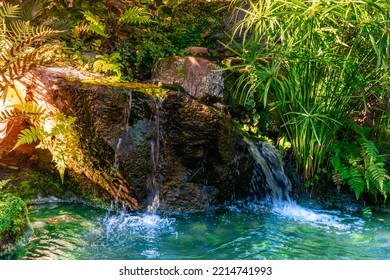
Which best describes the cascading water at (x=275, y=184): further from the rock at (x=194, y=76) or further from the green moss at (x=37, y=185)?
the green moss at (x=37, y=185)

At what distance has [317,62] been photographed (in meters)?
5.01

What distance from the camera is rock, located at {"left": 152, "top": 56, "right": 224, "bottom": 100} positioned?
6.02 metres

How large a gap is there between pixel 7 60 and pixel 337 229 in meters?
3.75

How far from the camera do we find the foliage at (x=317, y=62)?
4.59 meters

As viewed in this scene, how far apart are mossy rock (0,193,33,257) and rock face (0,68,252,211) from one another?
107cm

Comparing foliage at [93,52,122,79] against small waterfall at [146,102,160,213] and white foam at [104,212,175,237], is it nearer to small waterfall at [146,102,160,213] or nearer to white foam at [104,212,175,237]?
small waterfall at [146,102,160,213]

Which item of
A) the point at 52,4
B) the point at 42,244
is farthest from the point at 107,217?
the point at 52,4

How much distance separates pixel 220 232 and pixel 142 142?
1.29m

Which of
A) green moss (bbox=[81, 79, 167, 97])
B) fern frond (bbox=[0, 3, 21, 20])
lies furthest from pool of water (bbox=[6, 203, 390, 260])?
fern frond (bbox=[0, 3, 21, 20])

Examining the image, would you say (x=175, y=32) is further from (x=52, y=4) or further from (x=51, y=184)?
(x=51, y=184)

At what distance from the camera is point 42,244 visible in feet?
12.7

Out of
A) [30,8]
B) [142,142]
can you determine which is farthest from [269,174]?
[30,8]

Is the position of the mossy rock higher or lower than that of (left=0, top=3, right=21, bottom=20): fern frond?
lower

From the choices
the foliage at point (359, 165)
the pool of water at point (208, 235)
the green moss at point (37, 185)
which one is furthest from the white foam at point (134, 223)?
the foliage at point (359, 165)
